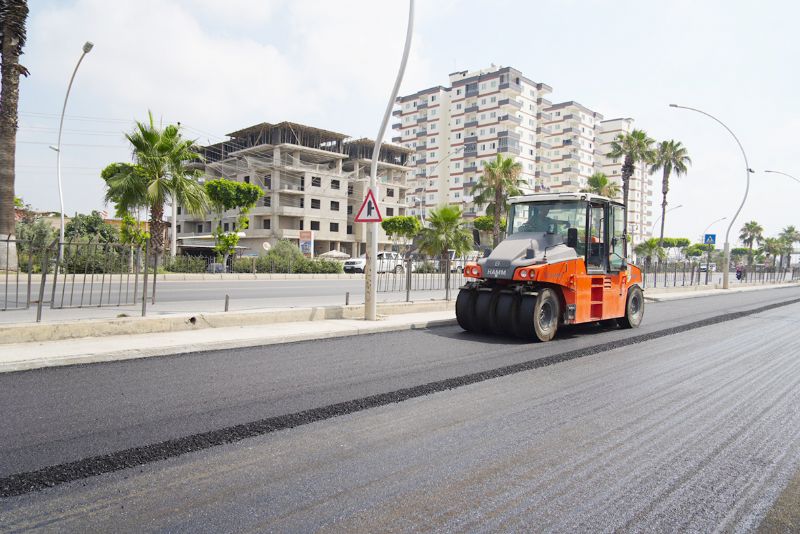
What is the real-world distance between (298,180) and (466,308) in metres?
58.7

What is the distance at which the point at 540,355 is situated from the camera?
810 centimetres

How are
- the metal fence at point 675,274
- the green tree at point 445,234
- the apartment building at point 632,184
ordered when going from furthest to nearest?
the apartment building at point 632,184
the green tree at point 445,234
the metal fence at point 675,274

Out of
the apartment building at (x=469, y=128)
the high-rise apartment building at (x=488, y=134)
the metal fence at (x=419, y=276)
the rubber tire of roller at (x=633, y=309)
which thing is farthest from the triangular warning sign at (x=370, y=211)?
the high-rise apartment building at (x=488, y=134)

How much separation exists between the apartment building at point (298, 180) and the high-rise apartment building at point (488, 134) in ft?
57.0

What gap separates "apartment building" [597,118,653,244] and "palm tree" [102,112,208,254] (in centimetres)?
9914

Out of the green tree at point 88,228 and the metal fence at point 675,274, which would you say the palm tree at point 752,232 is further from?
the green tree at point 88,228

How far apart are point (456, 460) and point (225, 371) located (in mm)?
3701

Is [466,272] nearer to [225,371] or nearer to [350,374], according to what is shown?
[350,374]

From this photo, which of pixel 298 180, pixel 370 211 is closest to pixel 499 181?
pixel 370 211

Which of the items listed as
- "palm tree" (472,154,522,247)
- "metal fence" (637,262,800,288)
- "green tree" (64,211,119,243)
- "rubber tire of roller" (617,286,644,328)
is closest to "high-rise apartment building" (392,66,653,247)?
"palm tree" (472,154,522,247)

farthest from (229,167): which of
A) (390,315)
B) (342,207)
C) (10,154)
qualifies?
(390,315)

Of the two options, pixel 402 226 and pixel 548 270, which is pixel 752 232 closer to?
pixel 402 226

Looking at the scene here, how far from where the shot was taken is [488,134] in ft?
286

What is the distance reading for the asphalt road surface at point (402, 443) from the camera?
304 centimetres
